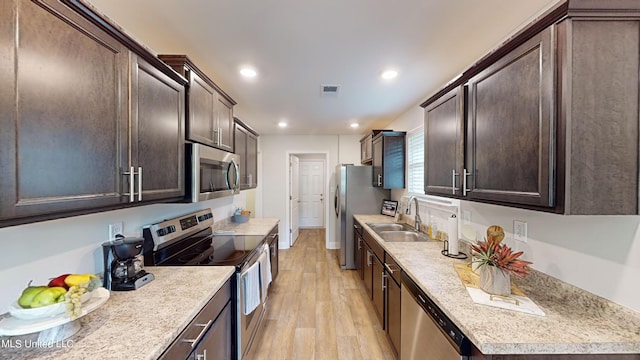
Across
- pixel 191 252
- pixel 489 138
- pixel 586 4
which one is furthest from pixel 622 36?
pixel 191 252

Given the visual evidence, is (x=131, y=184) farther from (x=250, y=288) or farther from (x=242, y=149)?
(x=242, y=149)

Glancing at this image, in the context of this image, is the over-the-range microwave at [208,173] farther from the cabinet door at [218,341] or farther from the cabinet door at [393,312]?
the cabinet door at [393,312]

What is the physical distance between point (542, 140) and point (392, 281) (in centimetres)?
151

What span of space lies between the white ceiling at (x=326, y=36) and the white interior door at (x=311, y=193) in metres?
4.70

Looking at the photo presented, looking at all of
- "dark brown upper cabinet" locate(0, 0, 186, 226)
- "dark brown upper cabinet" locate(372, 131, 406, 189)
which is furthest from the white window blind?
"dark brown upper cabinet" locate(0, 0, 186, 226)

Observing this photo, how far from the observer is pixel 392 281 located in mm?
2107

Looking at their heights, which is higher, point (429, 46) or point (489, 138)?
point (429, 46)

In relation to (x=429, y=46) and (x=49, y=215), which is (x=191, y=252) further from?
(x=429, y=46)

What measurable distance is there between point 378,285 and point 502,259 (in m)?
1.51

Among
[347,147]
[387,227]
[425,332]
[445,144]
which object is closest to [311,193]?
[347,147]

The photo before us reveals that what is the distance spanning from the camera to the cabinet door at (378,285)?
242cm

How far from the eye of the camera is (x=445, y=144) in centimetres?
183

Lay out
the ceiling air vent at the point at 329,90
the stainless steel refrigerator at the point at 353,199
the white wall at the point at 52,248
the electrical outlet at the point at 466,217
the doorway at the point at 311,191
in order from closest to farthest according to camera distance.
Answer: the white wall at the point at 52,248, the electrical outlet at the point at 466,217, the ceiling air vent at the point at 329,90, the stainless steel refrigerator at the point at 353,199, the doorway at the point at 311,191

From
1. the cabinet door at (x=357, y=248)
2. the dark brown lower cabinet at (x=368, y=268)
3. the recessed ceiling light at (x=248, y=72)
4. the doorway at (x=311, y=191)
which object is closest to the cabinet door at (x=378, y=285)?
the dark brown lower cabinet at (x=368, y=268)
